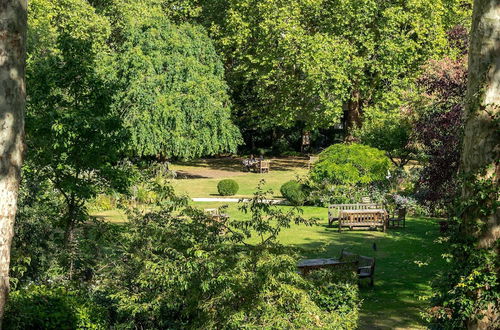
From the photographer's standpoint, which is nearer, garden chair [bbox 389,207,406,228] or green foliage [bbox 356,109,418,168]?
garden chair [bbox 389,207,406,228]

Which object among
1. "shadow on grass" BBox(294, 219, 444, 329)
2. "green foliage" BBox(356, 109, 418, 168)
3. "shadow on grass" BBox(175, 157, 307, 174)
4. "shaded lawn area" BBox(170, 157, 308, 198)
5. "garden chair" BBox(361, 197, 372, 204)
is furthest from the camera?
"shadow on grass" BBox(175, 157, 307, 174)

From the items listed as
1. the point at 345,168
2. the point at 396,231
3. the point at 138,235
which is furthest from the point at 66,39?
the point at 345,168

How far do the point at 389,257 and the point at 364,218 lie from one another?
14.9ft

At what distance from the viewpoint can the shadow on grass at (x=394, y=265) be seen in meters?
14.6

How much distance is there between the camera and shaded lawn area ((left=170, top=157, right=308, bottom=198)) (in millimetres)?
36031

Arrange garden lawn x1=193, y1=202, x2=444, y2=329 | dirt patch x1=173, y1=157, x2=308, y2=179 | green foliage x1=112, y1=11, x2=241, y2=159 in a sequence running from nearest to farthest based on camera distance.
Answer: garden lawn x1=193, y1=202, x2=444, y2=329, green foliage x1=112, y1=11, x2=241, y2=159, dirt patch x1=173, y1=157, x2=308, y2=179

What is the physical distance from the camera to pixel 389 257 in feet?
68.7

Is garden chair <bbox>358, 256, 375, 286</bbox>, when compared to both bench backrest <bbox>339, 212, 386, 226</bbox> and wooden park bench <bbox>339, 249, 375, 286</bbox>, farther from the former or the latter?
bench backrest <bbox>339, 212, 386, 226</bbox>

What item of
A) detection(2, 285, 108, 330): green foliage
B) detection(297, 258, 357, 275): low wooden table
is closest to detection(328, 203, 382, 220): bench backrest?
detection(297, 258, 357, 275): low wooden table

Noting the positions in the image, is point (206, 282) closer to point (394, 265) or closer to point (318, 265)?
point (318, 265)

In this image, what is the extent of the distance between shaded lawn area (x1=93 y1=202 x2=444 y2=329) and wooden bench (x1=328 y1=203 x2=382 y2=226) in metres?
0.47

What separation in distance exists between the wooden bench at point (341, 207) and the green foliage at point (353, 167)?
2.74 m

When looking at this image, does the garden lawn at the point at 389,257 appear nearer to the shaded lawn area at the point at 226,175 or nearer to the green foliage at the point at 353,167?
the green foliage at the point at 353,167

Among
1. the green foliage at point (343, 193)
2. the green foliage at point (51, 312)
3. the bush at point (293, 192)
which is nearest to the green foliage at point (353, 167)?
the green foliage at point (343, 193)
